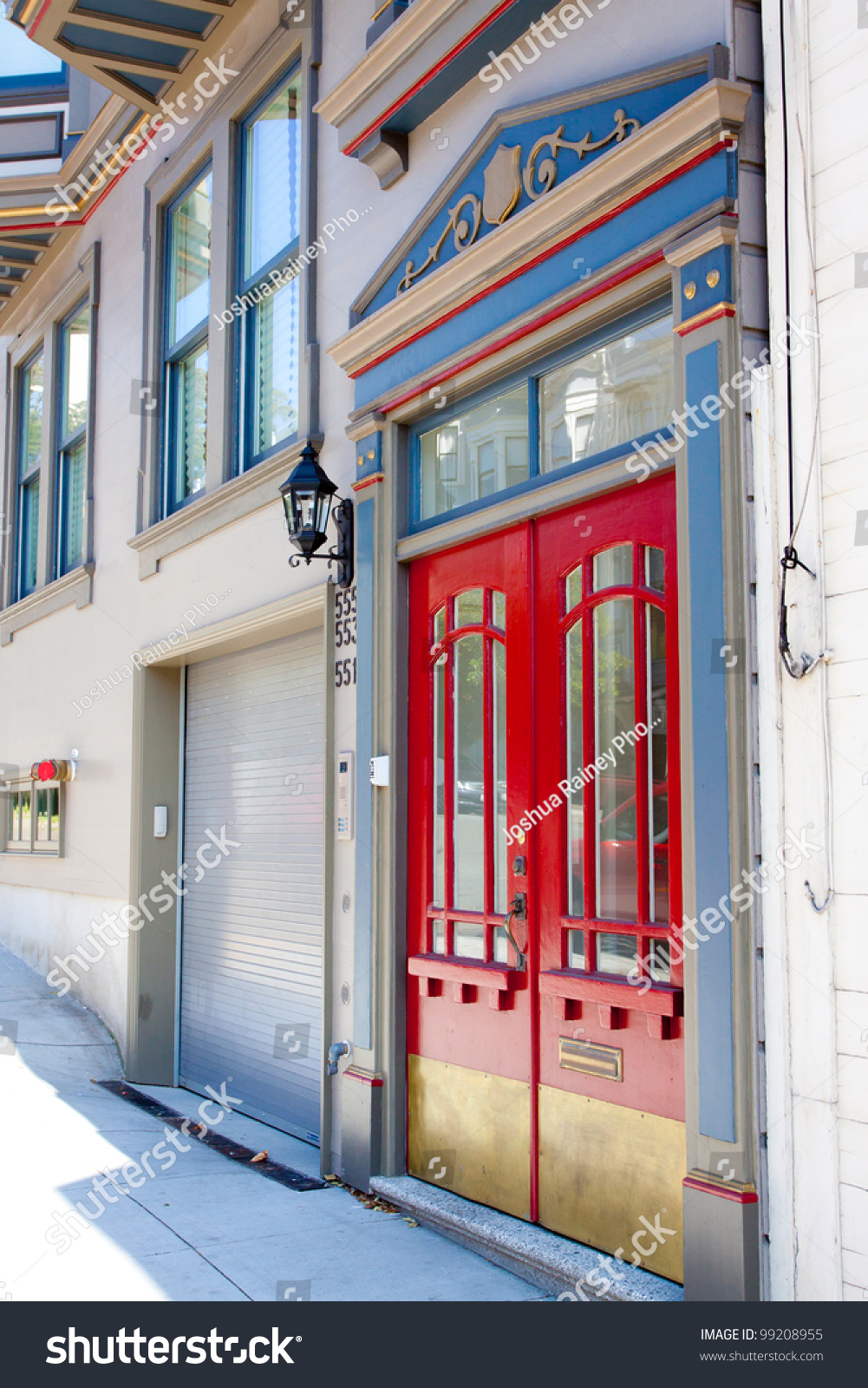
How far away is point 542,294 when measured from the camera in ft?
14.4

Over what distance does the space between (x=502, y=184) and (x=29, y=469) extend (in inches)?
341

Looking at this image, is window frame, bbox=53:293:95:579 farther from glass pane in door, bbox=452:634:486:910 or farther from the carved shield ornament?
the carved shield ornament

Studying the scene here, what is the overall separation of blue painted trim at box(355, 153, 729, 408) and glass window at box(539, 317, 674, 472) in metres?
0.27

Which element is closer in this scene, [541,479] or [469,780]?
[541,479]

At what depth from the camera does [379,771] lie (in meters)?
5.34

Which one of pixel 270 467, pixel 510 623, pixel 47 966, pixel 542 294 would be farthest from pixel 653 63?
pixel 47 966

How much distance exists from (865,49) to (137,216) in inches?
279

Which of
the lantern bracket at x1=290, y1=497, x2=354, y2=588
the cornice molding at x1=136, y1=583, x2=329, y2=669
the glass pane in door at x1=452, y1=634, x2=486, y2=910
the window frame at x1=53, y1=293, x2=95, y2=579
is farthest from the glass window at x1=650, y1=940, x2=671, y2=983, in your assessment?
the window frame at x1=53, y1=293, x2=95, y2=579

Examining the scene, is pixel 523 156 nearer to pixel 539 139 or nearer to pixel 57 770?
pixel 539 139

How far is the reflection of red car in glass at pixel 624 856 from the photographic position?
12.7 ft

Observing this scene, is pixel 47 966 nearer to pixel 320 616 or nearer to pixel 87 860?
pixel 87 860

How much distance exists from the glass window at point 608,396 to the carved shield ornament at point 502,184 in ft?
2.30

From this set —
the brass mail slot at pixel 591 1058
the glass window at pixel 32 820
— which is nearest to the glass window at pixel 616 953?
the brass mail slot at pixel 591 1058

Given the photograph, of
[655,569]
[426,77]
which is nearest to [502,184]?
[426,77]
